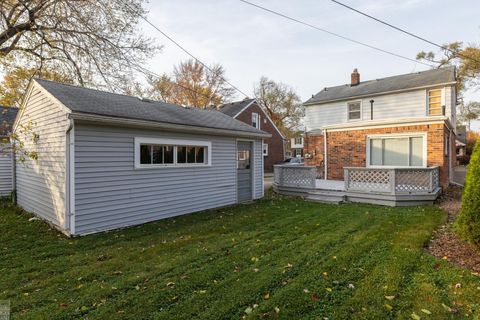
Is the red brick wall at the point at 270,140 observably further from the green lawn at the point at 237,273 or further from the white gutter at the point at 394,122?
the green lawn at the point at 237,273

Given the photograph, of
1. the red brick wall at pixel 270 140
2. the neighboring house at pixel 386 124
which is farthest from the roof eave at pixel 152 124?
the red brick wall at pixel 270 140

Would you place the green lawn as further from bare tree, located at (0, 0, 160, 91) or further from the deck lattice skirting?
bare tree, located at (0, 0, 160, 91)

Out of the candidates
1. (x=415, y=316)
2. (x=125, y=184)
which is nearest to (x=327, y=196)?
(x=125, y=184)

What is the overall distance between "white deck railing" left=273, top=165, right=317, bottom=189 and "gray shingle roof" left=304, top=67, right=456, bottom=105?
8936mm

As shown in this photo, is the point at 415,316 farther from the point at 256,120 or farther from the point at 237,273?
the point at 256,120

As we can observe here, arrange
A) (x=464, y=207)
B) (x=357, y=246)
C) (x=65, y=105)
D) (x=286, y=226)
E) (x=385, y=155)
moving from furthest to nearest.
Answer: (x=385, y=155) < (x=286, y=226) < (x=65, y=105) < (x=357, y=246) < (x=464, y=207)

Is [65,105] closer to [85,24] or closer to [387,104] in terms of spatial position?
[85,24]

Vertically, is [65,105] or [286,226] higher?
[65,105]

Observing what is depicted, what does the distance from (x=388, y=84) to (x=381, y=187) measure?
10.9 meters

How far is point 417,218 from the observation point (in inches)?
278

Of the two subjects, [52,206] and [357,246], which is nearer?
[357,246]

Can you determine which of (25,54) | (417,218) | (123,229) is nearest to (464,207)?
(417,218)

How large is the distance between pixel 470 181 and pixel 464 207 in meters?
0.47

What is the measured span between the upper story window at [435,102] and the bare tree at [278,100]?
24167 millimetres
